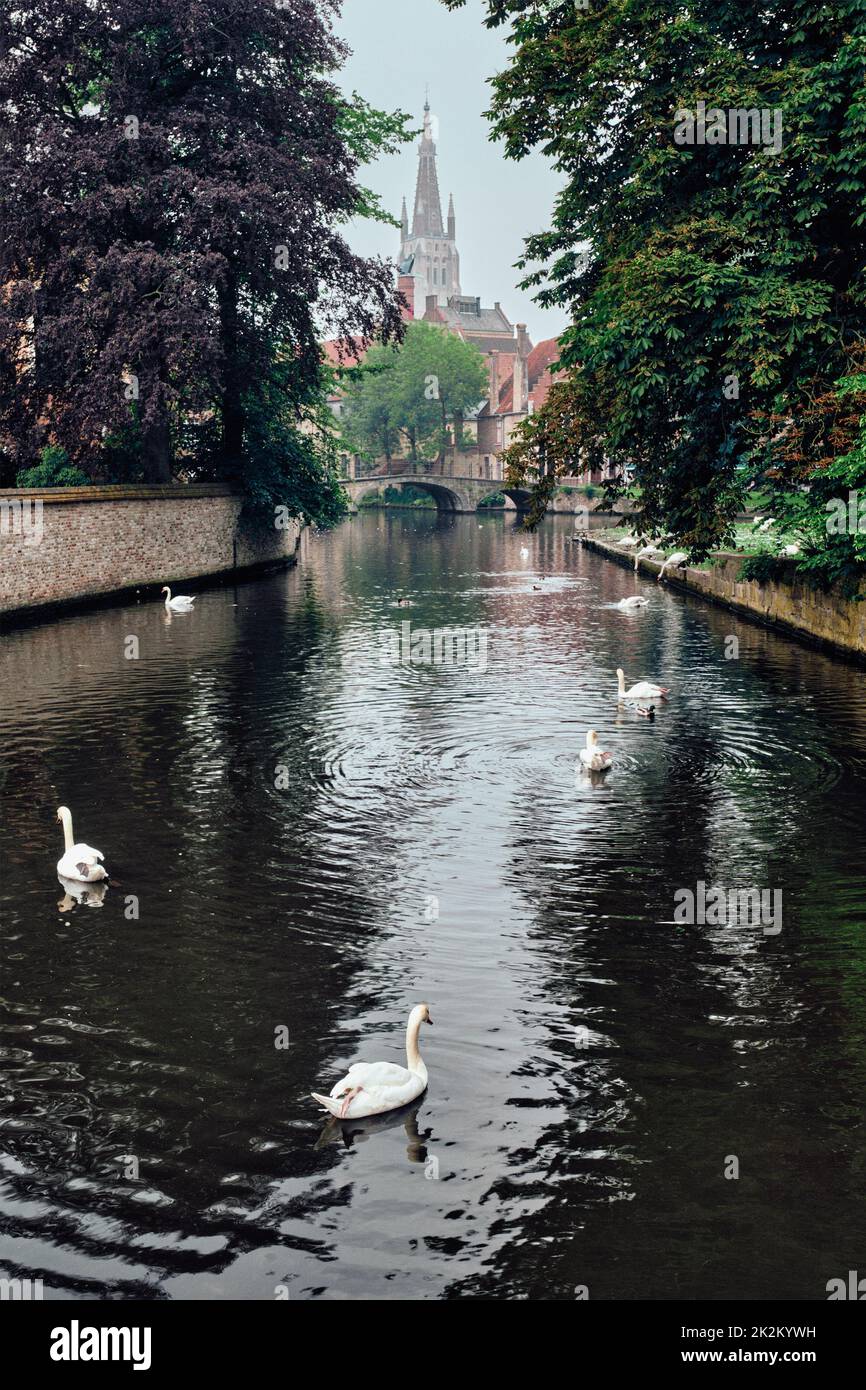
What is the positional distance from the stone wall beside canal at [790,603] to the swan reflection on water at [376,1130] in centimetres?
1792

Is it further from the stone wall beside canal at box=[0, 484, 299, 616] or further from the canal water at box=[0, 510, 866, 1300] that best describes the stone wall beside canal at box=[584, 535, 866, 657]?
the stone wall beside canal at box=[0, 484, 299, 616]

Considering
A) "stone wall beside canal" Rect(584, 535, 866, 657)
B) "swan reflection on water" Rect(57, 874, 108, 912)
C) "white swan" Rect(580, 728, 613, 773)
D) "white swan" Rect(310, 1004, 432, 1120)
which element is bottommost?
"white swan" Rect(310, 1004, 432, 1120)

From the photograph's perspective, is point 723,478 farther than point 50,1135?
Yes

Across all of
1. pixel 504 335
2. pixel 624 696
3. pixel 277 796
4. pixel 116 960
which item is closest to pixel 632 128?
pixel 624 696

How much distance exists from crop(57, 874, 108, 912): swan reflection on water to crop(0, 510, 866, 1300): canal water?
47mm

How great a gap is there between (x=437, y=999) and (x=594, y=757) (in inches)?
257

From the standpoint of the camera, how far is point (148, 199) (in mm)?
34406

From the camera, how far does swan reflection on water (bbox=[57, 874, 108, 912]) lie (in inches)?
440

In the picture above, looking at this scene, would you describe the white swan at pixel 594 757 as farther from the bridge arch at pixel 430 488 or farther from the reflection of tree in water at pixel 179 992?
the bridge arch at pixel 430 488

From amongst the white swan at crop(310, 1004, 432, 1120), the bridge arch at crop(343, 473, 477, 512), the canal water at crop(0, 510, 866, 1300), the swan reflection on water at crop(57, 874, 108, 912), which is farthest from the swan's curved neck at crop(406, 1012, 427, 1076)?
the bridge arch at crop(343, 473, 477, 512)

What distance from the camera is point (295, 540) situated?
5344 centimetres

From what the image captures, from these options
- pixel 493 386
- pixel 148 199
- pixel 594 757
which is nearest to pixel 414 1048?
pixel 594 757

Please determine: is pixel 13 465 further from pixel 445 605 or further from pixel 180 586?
pixel 445 605

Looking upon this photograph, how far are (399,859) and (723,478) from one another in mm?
13903
